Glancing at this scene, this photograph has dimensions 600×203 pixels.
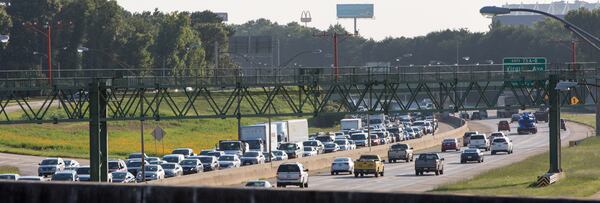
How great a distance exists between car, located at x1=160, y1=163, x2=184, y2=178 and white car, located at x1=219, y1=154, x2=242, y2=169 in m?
6.35

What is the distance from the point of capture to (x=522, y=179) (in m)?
73.1

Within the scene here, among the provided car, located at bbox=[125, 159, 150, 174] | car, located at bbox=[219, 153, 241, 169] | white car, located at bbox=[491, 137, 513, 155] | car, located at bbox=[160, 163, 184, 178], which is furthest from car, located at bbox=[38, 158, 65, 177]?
white car, located at bbox=[491, 137, 513, 155]

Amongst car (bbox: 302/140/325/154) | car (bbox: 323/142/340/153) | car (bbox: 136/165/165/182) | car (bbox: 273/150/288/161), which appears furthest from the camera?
car (bbox: 323/142/340/153)

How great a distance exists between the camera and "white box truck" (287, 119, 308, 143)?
11275cm

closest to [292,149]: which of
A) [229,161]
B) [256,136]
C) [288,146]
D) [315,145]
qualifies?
[288,146]

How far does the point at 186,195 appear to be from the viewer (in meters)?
23.3

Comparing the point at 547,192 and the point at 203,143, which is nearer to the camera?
the point at 547,192

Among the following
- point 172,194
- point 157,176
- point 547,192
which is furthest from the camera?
point 157,176

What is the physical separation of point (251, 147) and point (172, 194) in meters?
76.8

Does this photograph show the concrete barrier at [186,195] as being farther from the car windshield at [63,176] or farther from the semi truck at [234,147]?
the semi truck at [234,147]

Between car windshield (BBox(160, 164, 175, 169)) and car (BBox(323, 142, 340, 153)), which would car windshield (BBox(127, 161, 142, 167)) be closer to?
car windshield (BBox(160, 164, 175, 169))

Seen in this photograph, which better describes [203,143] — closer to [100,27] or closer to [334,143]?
[334,143]

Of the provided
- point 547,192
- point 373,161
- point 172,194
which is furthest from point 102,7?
point 172,194

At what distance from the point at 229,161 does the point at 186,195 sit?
61.1 metres
